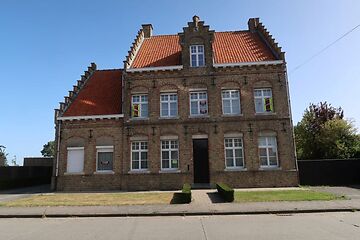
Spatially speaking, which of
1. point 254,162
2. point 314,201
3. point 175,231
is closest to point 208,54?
point 254,162

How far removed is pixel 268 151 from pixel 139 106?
10.3 metres

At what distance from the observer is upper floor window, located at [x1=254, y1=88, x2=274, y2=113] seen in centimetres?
2164

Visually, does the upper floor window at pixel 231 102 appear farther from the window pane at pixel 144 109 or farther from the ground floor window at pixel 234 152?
the window pane at pixel 144 109

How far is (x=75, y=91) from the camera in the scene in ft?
80.6

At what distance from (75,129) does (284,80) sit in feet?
53.9

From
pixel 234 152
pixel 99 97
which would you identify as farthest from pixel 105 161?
pixel 234 152

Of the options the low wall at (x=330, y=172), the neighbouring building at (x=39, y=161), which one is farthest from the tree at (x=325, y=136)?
the neighbouring building at (x=39, y=161)

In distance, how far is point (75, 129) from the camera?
73.5 feet

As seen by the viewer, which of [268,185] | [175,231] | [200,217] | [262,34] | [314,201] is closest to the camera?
[175,231]

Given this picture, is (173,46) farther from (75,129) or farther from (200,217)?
(200,217)

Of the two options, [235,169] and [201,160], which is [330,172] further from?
[201,160]

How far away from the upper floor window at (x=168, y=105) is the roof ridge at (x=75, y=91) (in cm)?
771

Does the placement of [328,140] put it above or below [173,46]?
below

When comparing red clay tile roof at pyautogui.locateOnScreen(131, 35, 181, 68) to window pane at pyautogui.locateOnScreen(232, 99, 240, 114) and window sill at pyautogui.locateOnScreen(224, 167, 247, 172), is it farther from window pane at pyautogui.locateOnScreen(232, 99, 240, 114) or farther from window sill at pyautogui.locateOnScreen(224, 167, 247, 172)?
window sill at pyautogui.locateOnScreen(224, 167, 247, 172)
